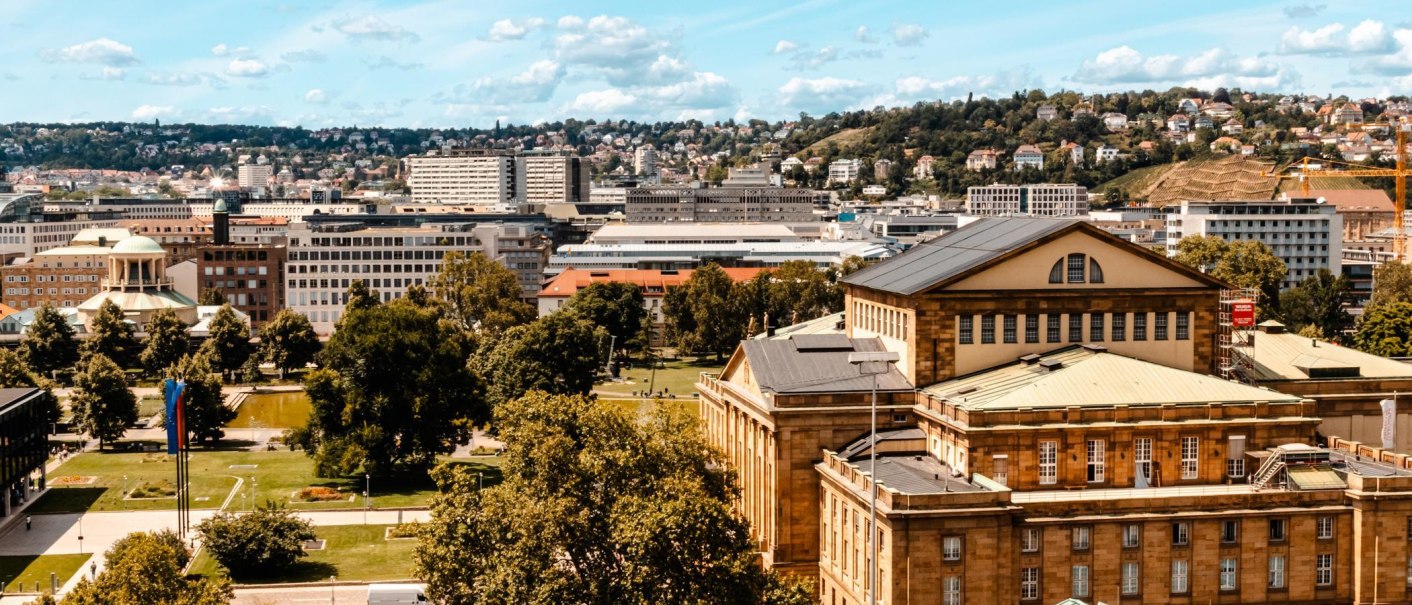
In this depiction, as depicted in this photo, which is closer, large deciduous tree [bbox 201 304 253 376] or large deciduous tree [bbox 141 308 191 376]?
large deciduous tree [bbox 201 304 253 376]

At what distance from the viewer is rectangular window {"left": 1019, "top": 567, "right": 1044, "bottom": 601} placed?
66.6 m

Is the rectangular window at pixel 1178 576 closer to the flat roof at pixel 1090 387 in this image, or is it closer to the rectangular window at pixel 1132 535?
the rectangular window at pixel 1132 535

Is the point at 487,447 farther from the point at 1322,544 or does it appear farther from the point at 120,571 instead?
the point at 1322,544

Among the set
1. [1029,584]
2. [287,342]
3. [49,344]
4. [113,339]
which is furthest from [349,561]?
[49,344]

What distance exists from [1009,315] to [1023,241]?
379 cm

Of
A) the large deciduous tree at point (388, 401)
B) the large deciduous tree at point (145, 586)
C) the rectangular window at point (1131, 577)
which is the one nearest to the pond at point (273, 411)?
the large deciduous tree at point (388, 401)

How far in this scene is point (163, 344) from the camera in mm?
171875

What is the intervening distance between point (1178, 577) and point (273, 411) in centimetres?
10583

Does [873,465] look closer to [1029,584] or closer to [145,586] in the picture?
[1029,584]

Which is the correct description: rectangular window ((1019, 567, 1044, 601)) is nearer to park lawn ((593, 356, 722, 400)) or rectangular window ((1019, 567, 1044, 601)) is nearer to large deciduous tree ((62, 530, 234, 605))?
large deciduous tree ((62, 530, 234, 605))

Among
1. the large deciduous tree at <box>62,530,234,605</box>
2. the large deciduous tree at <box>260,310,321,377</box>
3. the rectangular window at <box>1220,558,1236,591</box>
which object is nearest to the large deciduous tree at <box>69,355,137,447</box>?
the large deciduous tree at <box>260,310,321,377</box>

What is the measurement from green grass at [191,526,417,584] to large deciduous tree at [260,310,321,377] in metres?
Answer: 83.5

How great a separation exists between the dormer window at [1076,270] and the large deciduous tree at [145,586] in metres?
42.2

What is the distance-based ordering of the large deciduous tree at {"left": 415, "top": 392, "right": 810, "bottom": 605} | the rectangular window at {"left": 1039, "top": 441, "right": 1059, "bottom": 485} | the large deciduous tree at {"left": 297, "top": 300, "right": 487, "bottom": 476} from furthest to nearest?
1. the large deciduous tree at {"left": 297, "top": 300, "right": 487, "bottom": 476}
2. the rectangular window at {"left": 1039, "top": 441, "right": 1059, "bottom": 485}
3. the large deciduous tree at {"left": 415, "top": 392, "right": 810, "bottom": 605}
